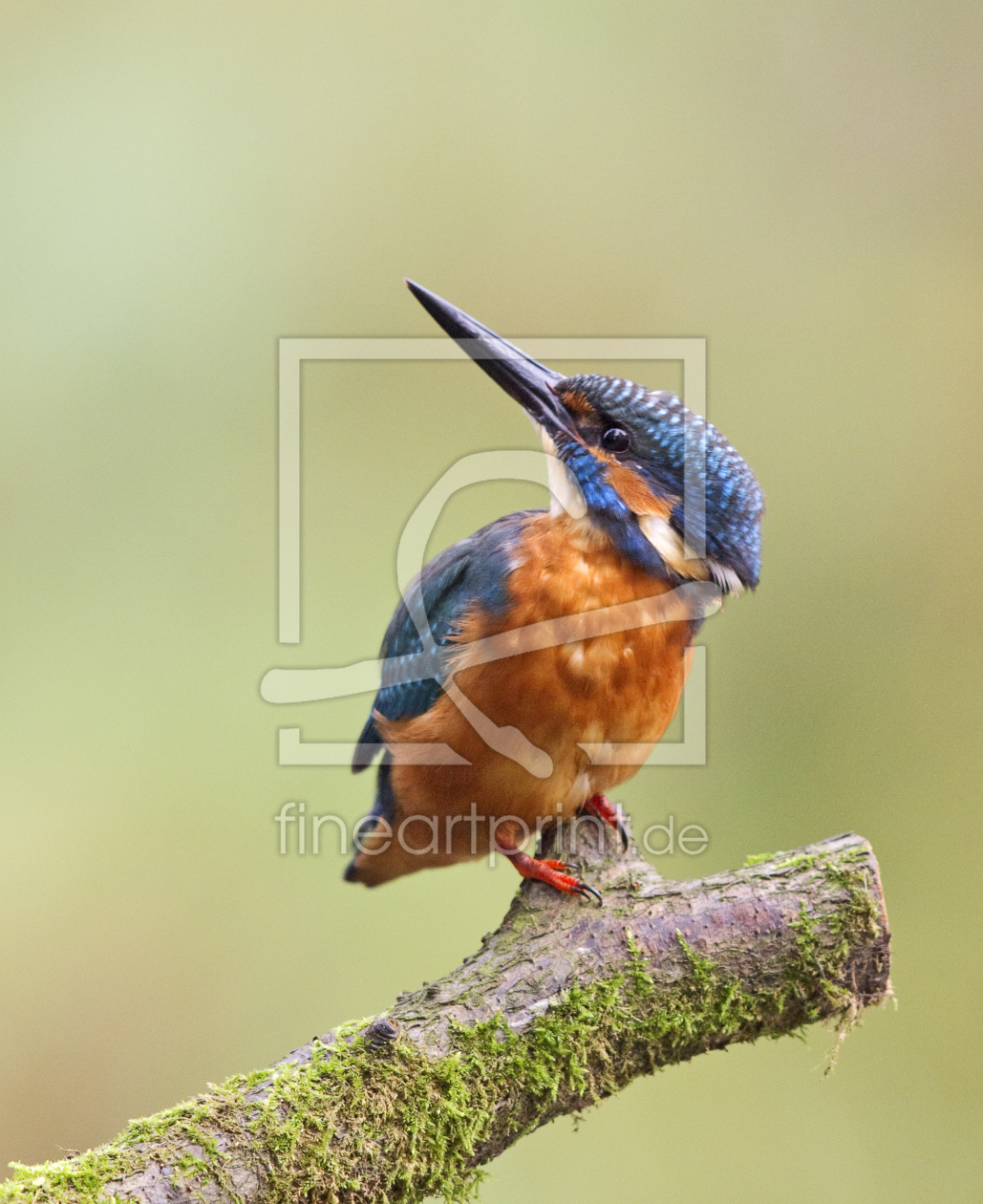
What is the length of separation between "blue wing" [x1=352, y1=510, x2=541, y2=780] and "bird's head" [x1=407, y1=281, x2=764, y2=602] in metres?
0.21

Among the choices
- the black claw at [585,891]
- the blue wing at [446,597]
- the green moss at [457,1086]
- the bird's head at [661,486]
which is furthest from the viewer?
the blue wing at [446,597]

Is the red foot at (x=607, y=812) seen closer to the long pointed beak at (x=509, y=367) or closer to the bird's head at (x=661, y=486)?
the bird's head at (x=661, y=486)

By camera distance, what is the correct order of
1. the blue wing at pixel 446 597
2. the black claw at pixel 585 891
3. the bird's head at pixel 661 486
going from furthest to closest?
the blue wing at pixel 446 597 < the bird's head at pixel 661 486 < the black claw at pixel 585 891

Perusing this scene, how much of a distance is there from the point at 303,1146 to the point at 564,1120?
257 cm

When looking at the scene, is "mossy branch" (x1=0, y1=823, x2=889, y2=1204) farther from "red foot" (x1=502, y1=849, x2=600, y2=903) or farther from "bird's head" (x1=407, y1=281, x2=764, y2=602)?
"bird's head" (x1=407, y1=281, x2=764, y2=602)

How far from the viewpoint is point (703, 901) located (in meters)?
2.33

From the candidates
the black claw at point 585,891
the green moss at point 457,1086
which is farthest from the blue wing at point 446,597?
the green moss at point 457,1086

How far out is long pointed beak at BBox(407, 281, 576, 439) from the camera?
2711 millimetres

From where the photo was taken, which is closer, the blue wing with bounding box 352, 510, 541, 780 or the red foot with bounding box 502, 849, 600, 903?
the red foot with bounding box 502, 849, 600, 903

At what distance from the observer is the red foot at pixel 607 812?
270 cm

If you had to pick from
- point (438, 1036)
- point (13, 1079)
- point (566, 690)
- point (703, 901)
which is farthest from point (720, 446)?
point (13, 1079)

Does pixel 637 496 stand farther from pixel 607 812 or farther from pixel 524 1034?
pixel 524 1034

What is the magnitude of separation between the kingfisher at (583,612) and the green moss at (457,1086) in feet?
1.06

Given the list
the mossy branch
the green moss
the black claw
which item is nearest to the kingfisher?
the black claw
